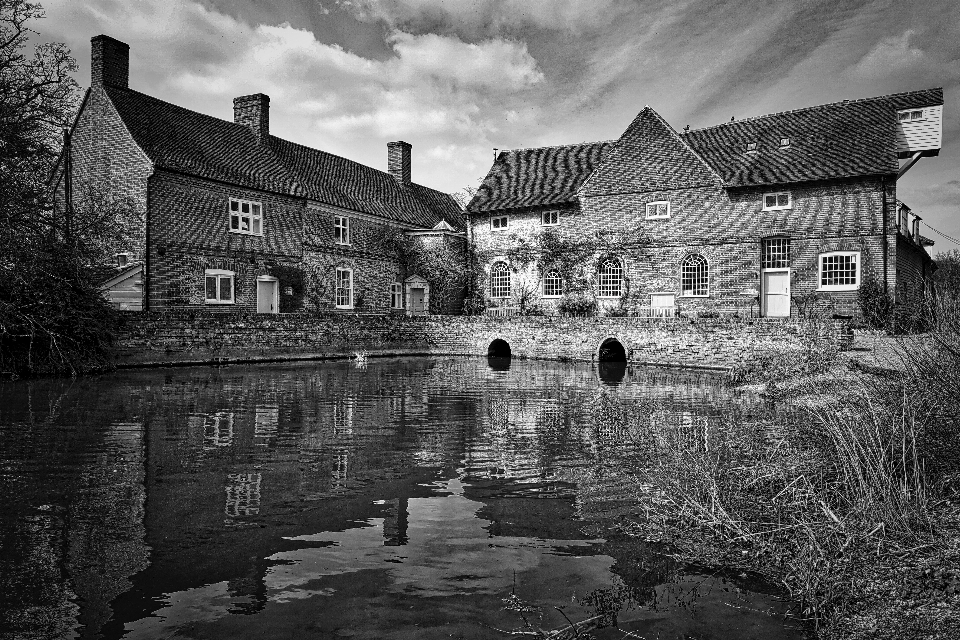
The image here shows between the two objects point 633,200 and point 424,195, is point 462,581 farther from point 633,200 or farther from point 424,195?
point 424,195

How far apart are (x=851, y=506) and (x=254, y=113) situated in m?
34.5

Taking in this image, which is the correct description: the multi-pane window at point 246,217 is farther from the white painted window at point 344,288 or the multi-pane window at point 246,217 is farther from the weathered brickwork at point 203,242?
the white painted window at point 344,288

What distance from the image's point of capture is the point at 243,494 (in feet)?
24.9

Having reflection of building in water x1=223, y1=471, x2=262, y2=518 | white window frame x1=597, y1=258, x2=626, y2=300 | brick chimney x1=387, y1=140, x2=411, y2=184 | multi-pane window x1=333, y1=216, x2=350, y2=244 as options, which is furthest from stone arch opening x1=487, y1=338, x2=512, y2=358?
reflection of building in water x1=223, y1=471, x2=262, y2=518

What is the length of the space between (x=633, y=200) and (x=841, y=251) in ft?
31.5

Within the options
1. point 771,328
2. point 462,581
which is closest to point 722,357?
point 771,328

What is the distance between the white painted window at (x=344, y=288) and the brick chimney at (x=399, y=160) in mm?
9803

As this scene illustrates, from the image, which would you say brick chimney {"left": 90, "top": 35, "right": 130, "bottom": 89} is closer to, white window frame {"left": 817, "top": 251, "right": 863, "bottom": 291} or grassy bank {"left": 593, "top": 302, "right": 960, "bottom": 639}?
grassy bank {"left": 593, "top": 302, "right": 960, "bottom": 639}

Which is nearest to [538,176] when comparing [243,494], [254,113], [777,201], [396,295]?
[396,295]

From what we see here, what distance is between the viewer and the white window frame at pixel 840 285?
90.3ft

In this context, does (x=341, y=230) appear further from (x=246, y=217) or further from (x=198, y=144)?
(x=198, y=144)

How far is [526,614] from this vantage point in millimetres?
4695

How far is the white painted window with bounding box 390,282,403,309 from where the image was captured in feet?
125

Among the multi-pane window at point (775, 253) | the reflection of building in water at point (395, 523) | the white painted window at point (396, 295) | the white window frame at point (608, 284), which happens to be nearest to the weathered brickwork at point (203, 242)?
the white painted window at point (396, 295)
